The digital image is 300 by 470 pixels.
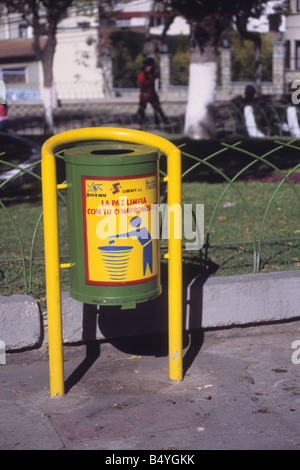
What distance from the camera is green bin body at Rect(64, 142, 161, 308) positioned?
3998 mm

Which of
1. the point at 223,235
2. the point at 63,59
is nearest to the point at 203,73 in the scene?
the point at 223,235

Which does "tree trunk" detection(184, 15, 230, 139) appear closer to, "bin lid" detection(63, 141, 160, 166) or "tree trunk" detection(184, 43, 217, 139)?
"tree trunk" detection(184, 43, 217, 139)

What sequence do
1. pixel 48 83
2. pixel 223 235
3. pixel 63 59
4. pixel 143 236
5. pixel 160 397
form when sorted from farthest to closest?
pixel 63 59
pixel 48 83
pixel 223 235
pixel 160 397
pixel 143 236

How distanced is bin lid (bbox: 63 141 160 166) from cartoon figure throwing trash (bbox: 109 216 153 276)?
1.13 feet

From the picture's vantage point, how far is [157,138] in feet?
14.0

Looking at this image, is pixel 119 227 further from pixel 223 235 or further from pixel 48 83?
pixel 48 83

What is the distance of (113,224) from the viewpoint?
403cm

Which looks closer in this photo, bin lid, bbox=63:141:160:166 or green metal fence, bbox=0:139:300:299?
bin lid, bbox=63:141:160:166

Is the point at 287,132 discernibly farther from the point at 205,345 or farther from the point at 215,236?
the point at 205,345

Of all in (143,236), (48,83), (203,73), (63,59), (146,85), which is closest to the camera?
(143,236)

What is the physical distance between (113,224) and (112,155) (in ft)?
1.36

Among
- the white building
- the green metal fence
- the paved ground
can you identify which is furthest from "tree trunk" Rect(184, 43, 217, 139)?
the white building

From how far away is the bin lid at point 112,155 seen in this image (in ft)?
13.0

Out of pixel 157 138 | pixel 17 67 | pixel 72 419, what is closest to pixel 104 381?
pixel 72 419
